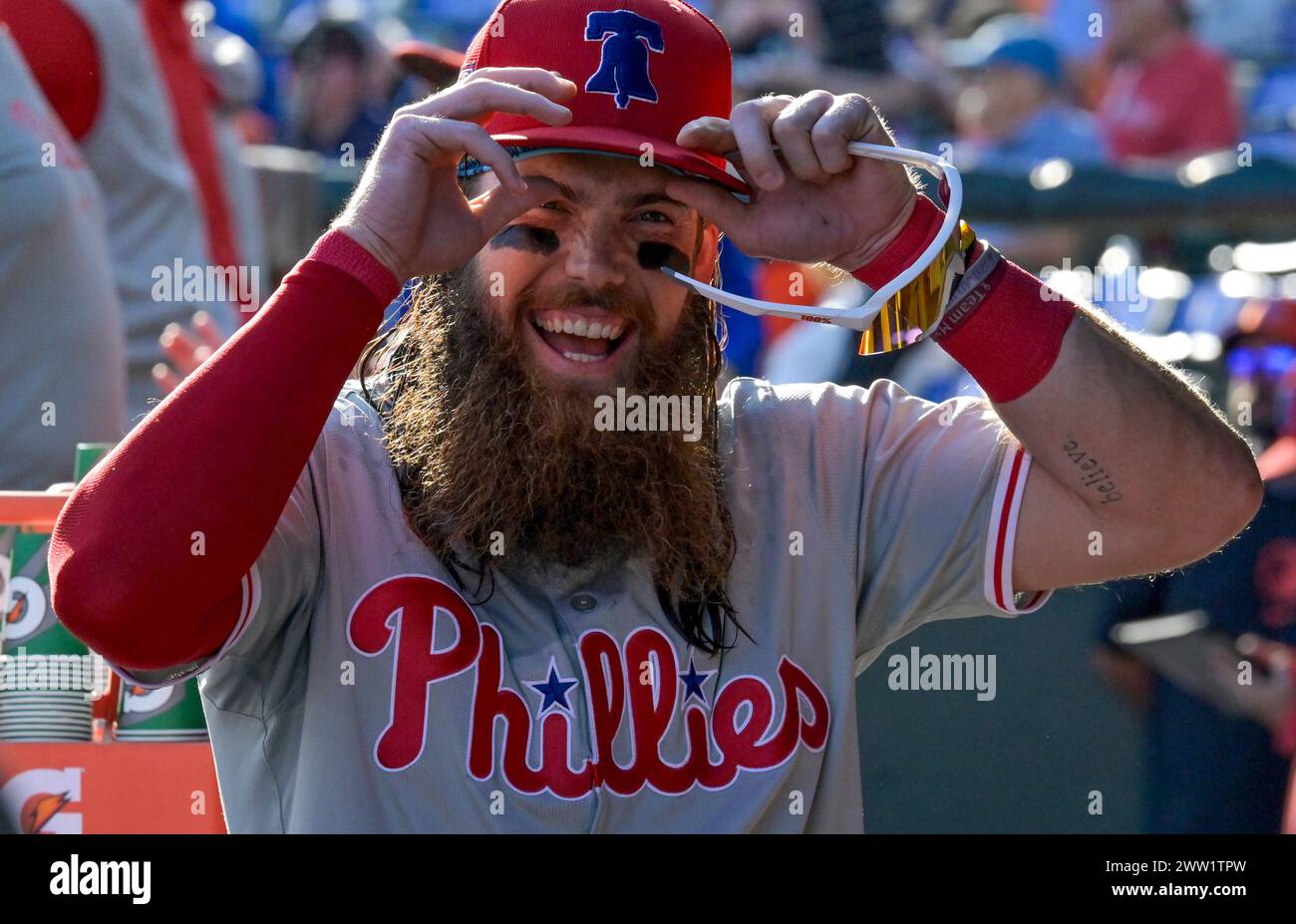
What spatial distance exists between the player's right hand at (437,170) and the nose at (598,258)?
5.1 inches

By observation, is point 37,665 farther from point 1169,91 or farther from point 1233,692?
point 1169,91

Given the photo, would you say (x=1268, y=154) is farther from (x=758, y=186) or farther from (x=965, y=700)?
(x=758, y=186)

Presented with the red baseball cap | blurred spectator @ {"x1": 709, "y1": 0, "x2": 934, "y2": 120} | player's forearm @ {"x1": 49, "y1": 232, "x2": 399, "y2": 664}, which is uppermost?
blurred spectator @ {"x1": 709, "y1": 0, "x2": 934, "y2": 120}

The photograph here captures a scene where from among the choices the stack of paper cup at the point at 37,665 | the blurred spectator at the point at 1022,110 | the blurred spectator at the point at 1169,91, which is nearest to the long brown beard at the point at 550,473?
the stack of paper cup at the point at 37,665

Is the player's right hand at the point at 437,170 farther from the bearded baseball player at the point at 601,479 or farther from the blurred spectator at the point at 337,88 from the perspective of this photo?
the blurred spectator at the point at 337,88

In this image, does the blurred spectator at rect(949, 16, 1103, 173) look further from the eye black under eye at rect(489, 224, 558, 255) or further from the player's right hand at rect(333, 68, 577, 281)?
the player's right hand at rect(333, 68, 577, 281)

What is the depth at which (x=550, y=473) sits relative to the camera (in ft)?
7.66

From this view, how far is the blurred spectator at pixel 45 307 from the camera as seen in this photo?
130 inches

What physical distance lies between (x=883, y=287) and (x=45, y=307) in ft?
6.22

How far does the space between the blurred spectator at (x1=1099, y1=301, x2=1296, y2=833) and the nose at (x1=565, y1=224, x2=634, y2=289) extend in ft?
5.37

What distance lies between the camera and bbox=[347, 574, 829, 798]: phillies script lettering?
2.16m

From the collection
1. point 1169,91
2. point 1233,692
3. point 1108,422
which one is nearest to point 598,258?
point 1108,422

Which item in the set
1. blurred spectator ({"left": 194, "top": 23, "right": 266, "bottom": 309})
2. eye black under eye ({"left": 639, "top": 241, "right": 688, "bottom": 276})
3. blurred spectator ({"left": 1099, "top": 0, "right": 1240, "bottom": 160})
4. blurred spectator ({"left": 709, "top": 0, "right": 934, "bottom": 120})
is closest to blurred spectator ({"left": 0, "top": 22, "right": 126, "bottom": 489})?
blurred spectator ({"left": 194, "top": 23, "right": 266, "bottom": 309})

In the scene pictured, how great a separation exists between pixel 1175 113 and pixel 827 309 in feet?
18.6
